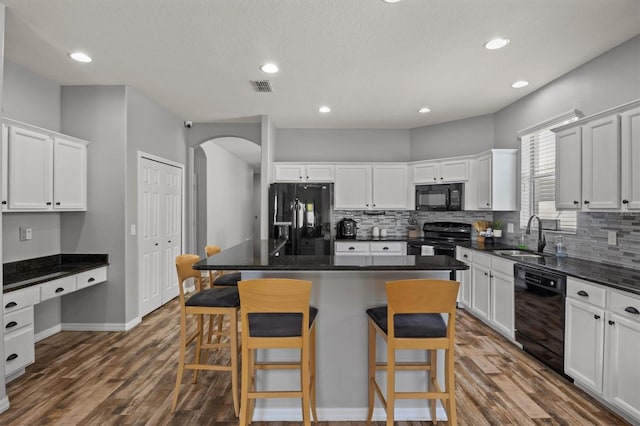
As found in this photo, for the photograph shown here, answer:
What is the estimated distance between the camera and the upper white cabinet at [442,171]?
498 centimetres

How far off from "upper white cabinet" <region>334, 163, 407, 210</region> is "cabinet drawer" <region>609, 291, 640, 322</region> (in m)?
3.50

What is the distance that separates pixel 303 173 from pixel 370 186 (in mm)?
1125

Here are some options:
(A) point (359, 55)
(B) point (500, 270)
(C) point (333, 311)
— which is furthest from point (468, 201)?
(C) point (333, 311)

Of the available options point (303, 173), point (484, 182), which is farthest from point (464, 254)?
point (303, 173)

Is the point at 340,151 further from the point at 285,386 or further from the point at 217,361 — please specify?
the point at 285,386

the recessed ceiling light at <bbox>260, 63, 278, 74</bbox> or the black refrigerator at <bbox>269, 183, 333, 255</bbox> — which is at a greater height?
the recessed ceiling light at <bbox>260, 63, 278, 74</bbox>

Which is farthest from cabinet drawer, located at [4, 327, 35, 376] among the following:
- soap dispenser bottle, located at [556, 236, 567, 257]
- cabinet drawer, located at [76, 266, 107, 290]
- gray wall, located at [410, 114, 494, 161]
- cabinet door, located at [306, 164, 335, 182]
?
gray wall, located at [410, 114, 494, 161]

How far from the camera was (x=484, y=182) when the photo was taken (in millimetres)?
4656

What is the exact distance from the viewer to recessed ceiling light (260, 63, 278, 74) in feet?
11.0

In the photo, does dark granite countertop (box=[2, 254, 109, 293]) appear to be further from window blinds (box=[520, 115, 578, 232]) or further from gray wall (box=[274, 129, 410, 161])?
window blinds (box=[520, 115, 578, 232])

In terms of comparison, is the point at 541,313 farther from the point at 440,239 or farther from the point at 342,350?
the point at 440,239

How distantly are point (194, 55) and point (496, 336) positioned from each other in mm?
4224

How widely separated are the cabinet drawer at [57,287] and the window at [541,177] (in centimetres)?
503

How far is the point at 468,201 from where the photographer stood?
4941 mm
